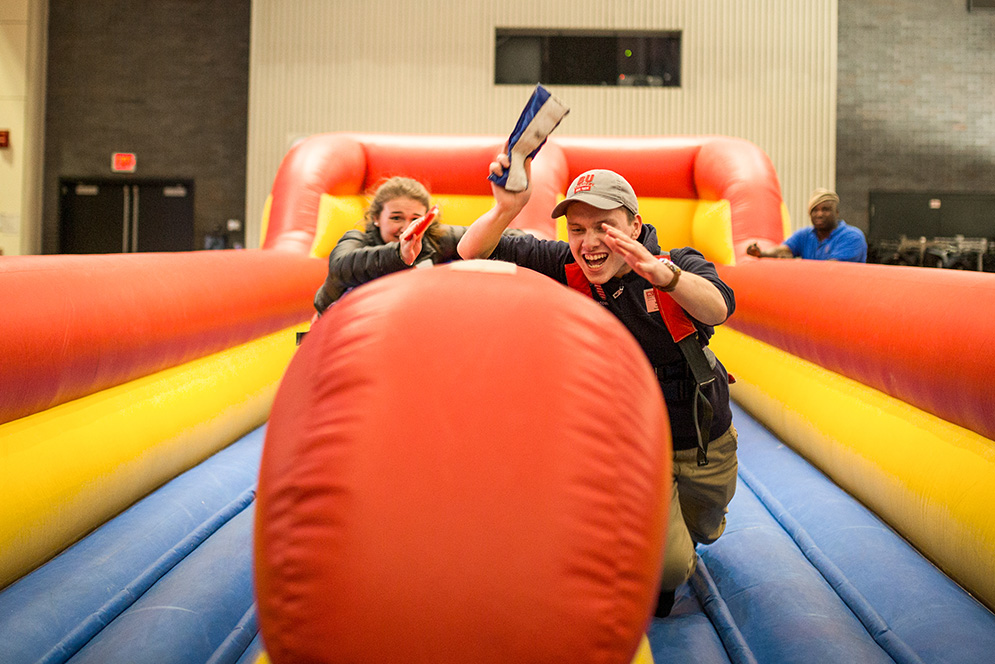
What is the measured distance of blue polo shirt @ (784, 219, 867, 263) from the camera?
10.2ft

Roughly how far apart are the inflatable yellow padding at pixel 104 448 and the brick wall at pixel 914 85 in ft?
22.7

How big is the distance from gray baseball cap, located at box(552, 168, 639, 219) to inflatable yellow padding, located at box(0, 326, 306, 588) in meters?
1.03

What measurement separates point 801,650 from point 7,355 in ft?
4.54

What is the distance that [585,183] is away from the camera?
118cm

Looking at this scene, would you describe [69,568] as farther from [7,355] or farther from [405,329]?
[405,329]

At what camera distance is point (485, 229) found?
4.30 feet

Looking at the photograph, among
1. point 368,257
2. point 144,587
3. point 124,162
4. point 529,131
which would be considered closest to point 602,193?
point 529,131

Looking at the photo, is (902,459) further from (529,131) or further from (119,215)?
(119,215)

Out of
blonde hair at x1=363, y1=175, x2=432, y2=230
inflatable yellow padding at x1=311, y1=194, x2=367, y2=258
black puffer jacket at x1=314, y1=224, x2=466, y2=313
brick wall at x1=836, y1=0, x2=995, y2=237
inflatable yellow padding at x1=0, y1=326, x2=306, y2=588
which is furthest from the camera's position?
brick wall at x1=836, y1=0, x2=995, y2=237

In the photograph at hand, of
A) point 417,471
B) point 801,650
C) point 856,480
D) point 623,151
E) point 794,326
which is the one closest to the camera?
point 417,471

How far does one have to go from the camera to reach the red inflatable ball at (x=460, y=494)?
571 mm

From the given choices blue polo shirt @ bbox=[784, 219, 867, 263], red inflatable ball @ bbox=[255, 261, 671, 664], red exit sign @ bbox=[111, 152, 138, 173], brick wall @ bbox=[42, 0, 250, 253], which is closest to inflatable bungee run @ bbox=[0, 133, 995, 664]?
red inflatable ball @ bbox=[255, 261, 671, 664]

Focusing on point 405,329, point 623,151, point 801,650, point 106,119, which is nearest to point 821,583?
point 801,650

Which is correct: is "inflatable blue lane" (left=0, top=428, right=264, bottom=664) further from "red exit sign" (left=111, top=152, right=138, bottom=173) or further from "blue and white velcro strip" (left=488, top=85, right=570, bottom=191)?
"red exit sign" (left=111, top=152, right=138, bottom=173)
